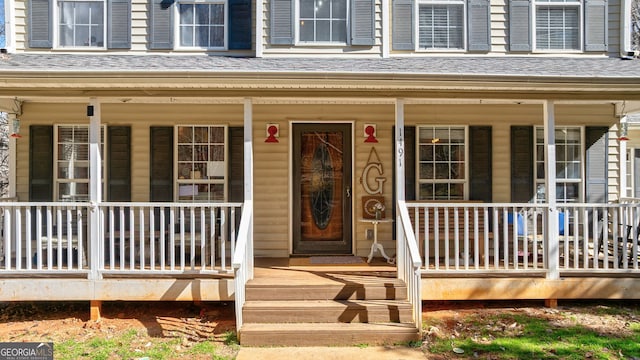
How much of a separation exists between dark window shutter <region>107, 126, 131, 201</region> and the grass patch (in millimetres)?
5134

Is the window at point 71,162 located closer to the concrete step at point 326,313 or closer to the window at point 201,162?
the window at point 201,162

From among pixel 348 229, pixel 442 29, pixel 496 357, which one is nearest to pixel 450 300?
pixel 496 357

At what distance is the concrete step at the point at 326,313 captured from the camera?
5289 mm

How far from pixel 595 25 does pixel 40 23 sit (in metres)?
9.00

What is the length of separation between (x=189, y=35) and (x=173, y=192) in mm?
2590

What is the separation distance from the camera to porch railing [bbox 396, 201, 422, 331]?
16.6 ft

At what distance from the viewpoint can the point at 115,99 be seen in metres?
6.09

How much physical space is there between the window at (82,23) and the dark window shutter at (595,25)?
26.0ft

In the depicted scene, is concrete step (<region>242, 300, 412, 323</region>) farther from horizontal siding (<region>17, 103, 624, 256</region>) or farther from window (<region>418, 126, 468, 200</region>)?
window (<region>418, 126, 468, 200</region>)

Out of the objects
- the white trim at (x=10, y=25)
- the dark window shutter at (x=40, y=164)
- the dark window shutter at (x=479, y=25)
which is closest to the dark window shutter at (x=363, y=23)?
the dark window shutter at (x=479, y=25)

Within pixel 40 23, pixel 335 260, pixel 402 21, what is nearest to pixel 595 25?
pixel 402 21

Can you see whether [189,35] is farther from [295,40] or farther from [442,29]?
[442,29]

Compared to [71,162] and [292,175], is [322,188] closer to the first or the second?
[292,175]

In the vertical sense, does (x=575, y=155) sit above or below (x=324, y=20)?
below
